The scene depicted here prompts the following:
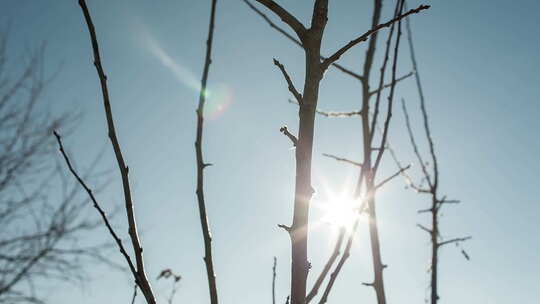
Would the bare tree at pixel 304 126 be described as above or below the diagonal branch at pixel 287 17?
below

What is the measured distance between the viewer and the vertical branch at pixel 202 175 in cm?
70

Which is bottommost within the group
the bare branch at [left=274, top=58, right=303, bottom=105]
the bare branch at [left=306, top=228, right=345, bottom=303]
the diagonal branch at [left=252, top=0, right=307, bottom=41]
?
the bare branch at [left=306, top=228, right=345, bottom=303]

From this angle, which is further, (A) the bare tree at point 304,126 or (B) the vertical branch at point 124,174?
(B) the vertical branch at point 124,174

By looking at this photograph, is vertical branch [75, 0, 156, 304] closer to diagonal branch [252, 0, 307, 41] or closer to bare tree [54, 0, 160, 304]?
bare tree [54, 0, 160, 304]

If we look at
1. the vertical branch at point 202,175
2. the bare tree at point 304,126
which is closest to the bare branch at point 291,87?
the bare tree at point 304,126

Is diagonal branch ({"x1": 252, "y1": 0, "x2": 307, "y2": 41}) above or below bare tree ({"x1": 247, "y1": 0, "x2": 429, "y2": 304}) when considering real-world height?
above

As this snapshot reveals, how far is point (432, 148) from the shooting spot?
2090mm

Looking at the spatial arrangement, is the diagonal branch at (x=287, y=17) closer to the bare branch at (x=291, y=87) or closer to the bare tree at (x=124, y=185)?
the bare branch at (x=291, y=87)

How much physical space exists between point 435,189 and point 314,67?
1789 millimetres

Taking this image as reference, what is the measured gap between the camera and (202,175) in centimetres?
78

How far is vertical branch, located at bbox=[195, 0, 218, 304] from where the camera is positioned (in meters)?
0.70

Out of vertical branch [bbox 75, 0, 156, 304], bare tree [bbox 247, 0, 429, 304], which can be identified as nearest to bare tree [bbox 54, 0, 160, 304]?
vertical branch [bbox 75, 0, 156, 304]

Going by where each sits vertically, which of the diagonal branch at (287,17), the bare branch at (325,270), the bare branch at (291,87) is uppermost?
the diagonal branch at (287,17)

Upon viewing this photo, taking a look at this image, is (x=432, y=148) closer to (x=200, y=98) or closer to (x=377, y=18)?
(x=377, y=18)
